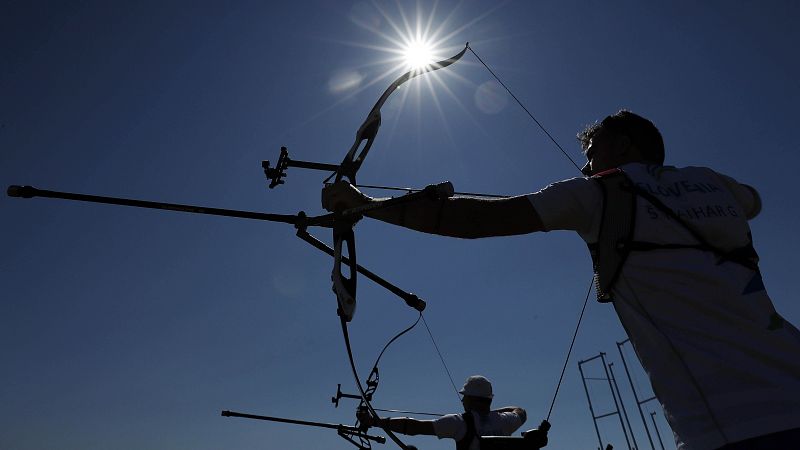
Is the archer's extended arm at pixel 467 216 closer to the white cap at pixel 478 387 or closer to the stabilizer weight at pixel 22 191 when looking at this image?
the stabilizer weight at pixel 22 191

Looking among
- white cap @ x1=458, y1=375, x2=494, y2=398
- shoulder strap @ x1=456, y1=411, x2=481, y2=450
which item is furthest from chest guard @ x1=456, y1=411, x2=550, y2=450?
white cap @ x1=458, y1=375, x2=494, y2=398

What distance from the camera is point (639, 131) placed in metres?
2.08

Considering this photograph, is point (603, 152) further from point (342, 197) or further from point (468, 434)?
point (468, 434)

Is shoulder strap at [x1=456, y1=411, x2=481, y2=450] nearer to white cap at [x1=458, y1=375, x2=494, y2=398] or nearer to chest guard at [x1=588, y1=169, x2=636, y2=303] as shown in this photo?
white cap at [x1=458, y1=375, x2=494, y2=398]

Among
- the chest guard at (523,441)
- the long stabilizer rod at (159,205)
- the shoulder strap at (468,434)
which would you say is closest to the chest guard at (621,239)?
the long stabilizer rod at (159,205)

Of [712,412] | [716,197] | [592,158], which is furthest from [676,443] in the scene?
[592,158]

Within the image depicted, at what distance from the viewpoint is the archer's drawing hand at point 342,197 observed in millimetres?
2029

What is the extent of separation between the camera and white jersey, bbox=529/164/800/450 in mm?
1251

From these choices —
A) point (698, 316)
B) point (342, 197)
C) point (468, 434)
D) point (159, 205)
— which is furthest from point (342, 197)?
point (468, 434)

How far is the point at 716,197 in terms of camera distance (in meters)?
1.67

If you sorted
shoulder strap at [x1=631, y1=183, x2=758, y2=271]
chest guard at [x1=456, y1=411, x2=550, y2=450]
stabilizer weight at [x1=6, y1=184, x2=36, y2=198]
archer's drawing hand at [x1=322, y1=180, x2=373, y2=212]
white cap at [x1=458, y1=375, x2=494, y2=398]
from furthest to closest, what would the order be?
white cap at [x1=458, y1=375, x2=494, y2=398]
chest guard at [x1=456, y1=411, x2=550, y2=450]
stabilizer weight at [x1=6, y1=184, x2=36, y2=198]
archer's drawing hand at [x1=322, y1=180, x2=373, y2=212]
shoulder strap at [x1=631, y1=183, x2=758, y2=271]

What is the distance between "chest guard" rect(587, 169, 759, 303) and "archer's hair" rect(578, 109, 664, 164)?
482mm

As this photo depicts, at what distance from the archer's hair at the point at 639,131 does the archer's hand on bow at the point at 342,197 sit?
1141mm

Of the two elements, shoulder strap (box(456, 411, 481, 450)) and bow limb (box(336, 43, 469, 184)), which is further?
shoulder strap (box(456, 411, 481, 450))
